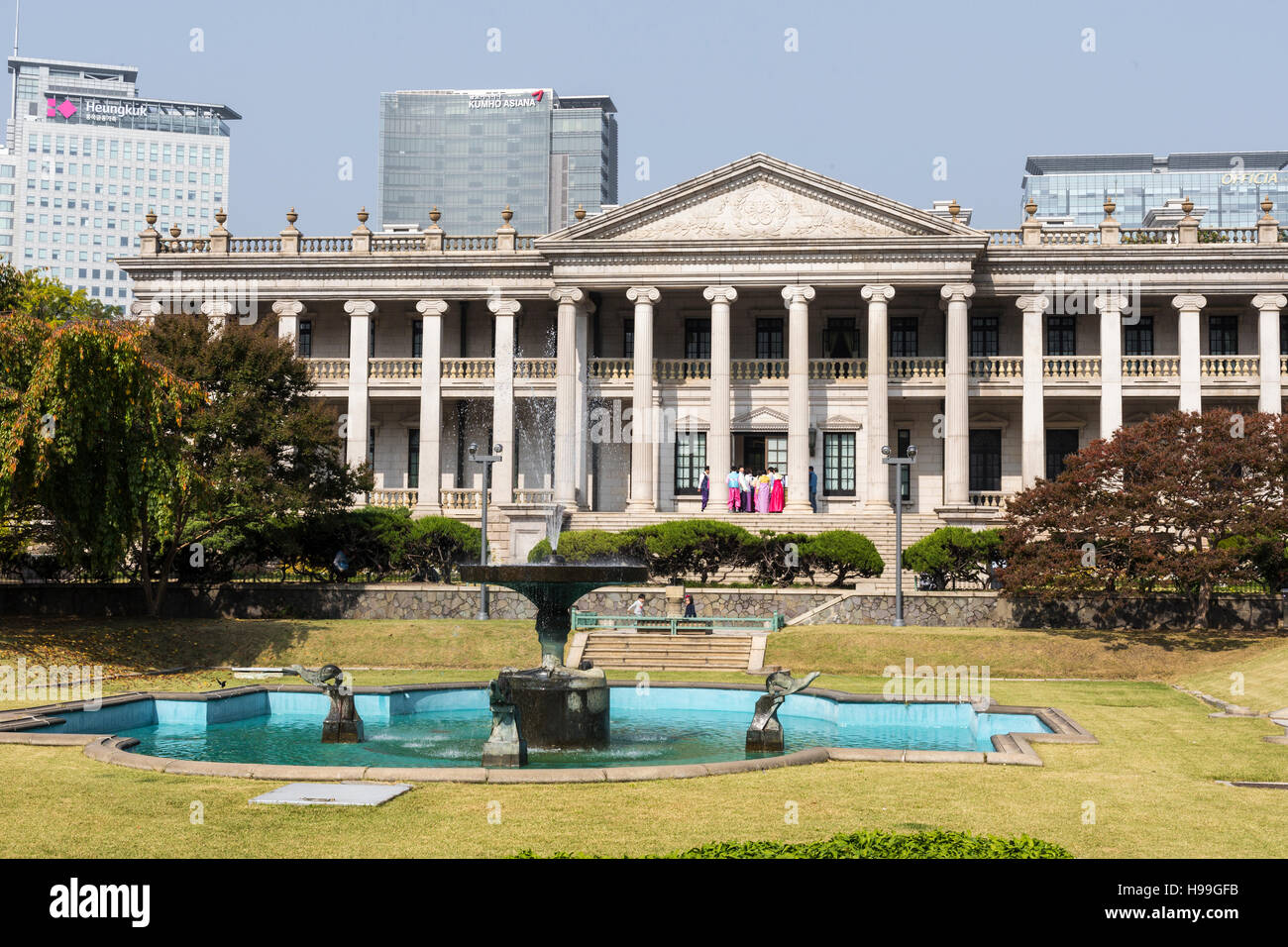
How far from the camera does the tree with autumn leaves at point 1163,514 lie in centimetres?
2870

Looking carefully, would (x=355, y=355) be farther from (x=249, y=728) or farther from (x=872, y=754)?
(x=872, y=754)

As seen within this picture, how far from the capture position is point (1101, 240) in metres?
45.0

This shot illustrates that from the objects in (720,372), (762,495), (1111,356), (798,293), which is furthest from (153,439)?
(1111,356)

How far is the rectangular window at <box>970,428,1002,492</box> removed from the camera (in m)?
47.7

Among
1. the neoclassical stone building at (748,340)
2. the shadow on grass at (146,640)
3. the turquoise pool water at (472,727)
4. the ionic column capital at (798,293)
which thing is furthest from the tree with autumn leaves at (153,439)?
the ionic column capital at (798,293)

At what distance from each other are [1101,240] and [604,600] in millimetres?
24317

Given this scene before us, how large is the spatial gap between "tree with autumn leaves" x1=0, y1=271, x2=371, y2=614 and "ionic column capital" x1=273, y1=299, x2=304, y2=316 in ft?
42.5

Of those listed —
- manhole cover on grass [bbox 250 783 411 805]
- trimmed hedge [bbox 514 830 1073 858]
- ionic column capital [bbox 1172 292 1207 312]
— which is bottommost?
manhole cover on grass [bbox 250 783 411 805]

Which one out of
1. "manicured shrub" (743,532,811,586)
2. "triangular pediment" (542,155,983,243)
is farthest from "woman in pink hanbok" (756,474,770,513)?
"triangular pediment" (542,155,983,243)

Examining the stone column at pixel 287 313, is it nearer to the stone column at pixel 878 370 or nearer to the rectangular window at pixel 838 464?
the rectangular window at pixel 838 464

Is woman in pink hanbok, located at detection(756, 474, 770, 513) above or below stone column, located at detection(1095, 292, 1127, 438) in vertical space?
below

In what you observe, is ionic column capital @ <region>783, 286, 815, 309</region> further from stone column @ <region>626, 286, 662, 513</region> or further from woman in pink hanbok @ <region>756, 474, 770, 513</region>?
woman in pink hanbok @ <region>756, 474, 770, 513</region>

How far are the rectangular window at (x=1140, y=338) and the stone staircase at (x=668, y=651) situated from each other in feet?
80.9
